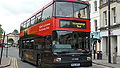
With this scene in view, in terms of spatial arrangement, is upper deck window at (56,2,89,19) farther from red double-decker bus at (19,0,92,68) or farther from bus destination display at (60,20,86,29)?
bus destination display at (60,20,86,29)

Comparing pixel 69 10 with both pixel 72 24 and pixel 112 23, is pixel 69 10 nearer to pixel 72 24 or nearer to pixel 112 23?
pixel 72 24

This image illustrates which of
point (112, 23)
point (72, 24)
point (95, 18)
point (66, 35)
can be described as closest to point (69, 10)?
point (72, 24)

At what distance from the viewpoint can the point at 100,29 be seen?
32344 millimetres

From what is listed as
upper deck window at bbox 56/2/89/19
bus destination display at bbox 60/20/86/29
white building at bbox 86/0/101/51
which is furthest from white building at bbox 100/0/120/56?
bus destination display at bbox 60/20/86/29

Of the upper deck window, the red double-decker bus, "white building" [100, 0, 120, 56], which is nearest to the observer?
the red double-decker bus

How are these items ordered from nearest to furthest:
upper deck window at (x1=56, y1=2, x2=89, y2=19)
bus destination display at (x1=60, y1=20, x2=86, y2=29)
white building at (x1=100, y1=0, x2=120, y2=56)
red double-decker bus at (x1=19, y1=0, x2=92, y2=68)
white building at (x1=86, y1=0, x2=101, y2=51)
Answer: red double-decker bus at (x1=19, y1=0, x2=92, y2=68)
bus destination display at (x1=60, y1=20, x2=86, y2=29)
upper deck window at (x1=56, y1=2, x2=89, y2=19)
white building at (x1=100, y1=0, x2=120, y2=56)
white building at (x1=86, y1=0, x2=101, y2=51)

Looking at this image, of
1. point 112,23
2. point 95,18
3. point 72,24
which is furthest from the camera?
point 95,18

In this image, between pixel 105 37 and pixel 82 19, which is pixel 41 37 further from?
pixel 105 37

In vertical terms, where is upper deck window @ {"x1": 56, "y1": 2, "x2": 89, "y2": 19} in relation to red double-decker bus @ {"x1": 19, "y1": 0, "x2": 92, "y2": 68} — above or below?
above

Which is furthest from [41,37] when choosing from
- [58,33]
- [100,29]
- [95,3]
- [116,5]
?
[95,3]

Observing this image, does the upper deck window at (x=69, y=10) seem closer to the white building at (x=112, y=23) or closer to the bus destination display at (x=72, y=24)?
the bus destination display at (x=72, y=24)

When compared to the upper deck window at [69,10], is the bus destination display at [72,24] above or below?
below

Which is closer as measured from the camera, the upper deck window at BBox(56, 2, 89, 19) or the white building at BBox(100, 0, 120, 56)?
the upper deck window at BBox(56, 2, 89, 19)

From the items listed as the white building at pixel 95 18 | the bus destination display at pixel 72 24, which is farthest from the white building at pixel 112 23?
the bus destination display at pixel 72 24
